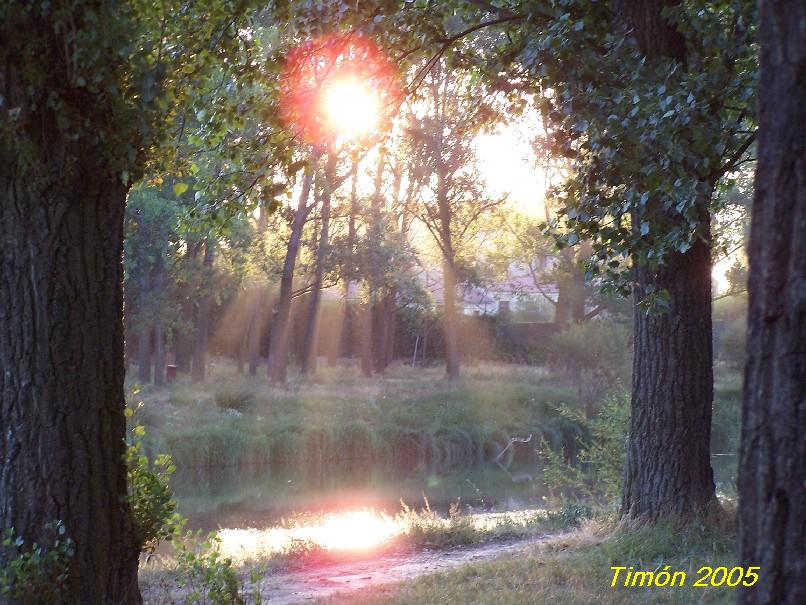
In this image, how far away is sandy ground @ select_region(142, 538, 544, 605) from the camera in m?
7.31

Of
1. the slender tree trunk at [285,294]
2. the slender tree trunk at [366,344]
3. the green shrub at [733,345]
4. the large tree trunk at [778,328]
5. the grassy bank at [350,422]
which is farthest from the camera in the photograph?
the slender tree trunk at [366,344]

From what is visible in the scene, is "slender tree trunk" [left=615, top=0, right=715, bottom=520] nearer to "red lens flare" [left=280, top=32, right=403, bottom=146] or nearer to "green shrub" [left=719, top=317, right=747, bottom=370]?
"red lens flare" [left=280, top=32, right=403, bottom=146]

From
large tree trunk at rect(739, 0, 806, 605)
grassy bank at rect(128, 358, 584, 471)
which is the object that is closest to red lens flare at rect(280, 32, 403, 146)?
large tree trunk at rect(739, 0, 806, 605)

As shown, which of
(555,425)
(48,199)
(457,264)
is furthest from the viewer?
(457,264)

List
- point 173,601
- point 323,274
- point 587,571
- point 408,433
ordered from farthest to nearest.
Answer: point 323,274 < point 408,433 < point 587,571 < point 173,601

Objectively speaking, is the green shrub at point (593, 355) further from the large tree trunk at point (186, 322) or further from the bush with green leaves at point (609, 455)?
the bush with green leaves at point (609, 455)

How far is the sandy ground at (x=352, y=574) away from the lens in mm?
7312

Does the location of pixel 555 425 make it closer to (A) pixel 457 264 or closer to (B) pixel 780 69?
(A) pixel 457 264

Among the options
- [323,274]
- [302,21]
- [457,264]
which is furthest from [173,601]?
[457,264]

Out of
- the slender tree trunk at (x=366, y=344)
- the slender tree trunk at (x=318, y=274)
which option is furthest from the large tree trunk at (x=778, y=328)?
the slender tree trunk at (x=366, y=344)

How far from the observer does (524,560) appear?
8.07 meters

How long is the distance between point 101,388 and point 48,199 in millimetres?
1086

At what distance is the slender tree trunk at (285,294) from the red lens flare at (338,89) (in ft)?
62.7

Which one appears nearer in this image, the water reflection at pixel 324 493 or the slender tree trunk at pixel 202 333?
the water reflection at pixel 324 493
